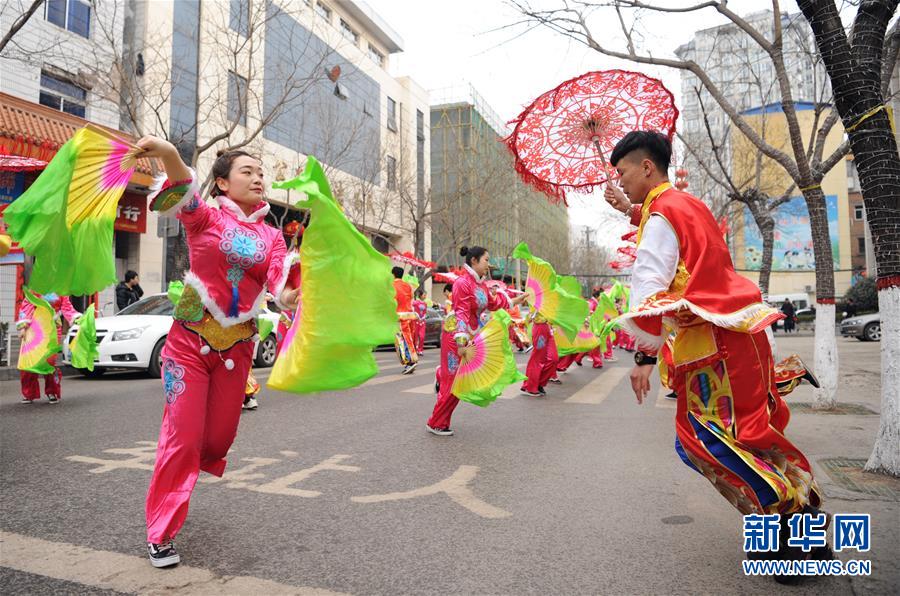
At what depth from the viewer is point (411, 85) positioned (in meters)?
30.9

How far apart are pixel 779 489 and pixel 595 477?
184cm

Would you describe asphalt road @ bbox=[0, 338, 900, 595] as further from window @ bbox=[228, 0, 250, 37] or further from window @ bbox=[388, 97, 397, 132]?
window @ bbox=[388, 97, 397, 132]

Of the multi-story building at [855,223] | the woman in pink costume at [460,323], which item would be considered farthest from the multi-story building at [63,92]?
the multi-story building at [855,223]

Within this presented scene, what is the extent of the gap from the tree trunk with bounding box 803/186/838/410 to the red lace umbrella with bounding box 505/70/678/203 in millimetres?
3720

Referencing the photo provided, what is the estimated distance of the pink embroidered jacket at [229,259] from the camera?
9.21 ft

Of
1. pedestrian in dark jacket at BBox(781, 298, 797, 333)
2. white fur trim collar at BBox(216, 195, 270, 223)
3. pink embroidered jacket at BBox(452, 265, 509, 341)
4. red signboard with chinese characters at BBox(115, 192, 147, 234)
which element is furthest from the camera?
pedestrian in dark jacket at BBox(781, 298, 797, 333)

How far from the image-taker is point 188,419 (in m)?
2.73

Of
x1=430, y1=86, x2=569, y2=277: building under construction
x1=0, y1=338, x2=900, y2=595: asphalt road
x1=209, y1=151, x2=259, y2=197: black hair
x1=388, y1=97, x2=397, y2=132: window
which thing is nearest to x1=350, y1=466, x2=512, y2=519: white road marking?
x1=0, y1=338, x2=900, y2=595: asphalt road

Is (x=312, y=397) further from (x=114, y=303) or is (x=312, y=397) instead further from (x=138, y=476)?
(x=114, y=303)

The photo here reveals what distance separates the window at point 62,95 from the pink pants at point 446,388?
42.5 ft

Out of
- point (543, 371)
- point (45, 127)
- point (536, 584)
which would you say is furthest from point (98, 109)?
point (536, 584)

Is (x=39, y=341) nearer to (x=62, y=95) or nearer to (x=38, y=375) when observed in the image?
(x=38, y=375)

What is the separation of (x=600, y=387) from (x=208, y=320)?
739 centimetres

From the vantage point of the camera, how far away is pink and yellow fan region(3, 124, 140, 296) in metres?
2.52
